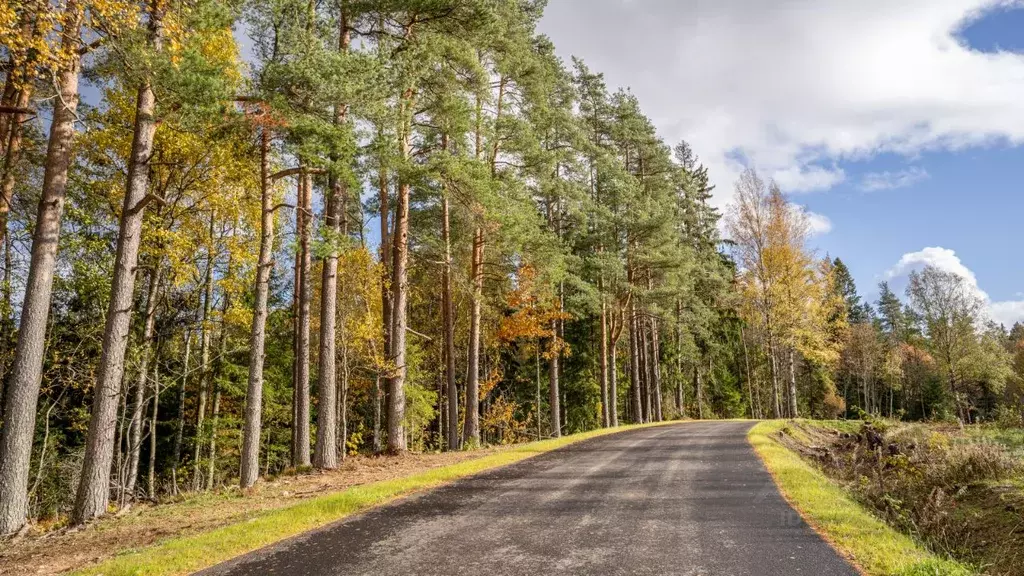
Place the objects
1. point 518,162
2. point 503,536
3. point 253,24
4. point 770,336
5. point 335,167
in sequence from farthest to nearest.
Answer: point 770,336, point 518,162, point 253,24, point 335,167, point 503,536

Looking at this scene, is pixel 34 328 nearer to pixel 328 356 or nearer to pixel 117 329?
pixel 117 329

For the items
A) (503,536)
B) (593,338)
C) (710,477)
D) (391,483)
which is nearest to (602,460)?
(710,477)

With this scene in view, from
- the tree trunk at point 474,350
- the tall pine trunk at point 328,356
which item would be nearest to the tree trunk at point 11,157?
the tall pine trunk at point 328,356

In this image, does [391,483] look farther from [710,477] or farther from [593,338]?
[593,338]

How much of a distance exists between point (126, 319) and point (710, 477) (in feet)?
35.1

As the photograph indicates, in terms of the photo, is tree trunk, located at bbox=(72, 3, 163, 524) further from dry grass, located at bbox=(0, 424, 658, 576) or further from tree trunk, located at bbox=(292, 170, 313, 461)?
tree trunk, located at bbox=(292, 170, 313, 461)

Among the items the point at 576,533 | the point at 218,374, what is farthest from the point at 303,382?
the point at 218,374

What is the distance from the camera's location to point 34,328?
8828mm

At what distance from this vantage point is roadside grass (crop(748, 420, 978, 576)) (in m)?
4.95

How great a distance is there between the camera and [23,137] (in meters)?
13.6

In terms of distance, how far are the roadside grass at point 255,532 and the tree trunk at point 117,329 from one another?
9.65 feet

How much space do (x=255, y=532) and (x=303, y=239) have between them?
7146mm

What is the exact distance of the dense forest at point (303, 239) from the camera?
9047 mm

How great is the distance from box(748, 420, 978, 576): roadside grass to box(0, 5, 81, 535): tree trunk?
10.7 metres
